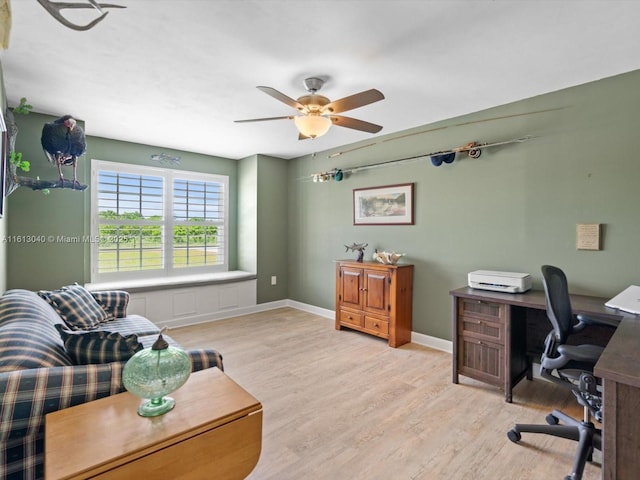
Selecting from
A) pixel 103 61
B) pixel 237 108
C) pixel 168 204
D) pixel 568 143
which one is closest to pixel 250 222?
pixel 168 204

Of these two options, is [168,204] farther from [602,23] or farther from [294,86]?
[602,23]

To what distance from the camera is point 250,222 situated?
520 cm

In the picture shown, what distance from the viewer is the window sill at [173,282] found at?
396 centimetres

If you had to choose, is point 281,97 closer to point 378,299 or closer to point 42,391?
point 42,391

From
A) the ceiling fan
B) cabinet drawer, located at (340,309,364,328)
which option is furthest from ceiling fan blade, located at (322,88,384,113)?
cabinet drawer, located at (340,309,364,328)

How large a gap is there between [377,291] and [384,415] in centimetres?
161

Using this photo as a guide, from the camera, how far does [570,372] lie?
68.1 inches

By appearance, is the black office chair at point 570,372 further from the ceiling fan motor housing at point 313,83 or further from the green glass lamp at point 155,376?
the ceiling fan motor housing at point 313,83

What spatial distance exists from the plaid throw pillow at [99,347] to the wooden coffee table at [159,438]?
20 centimetres

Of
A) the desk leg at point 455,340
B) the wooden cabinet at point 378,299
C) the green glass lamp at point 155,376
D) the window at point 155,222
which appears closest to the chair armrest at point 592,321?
the desk leg at point 455,340

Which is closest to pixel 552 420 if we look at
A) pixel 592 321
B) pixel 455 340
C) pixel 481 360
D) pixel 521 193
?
pixel 481 360

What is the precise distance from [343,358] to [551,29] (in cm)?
302

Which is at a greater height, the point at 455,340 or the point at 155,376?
the point at 155,376

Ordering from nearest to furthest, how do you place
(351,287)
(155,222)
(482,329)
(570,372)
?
(570,372) < (482,329) < (351,287) < (155,222)
